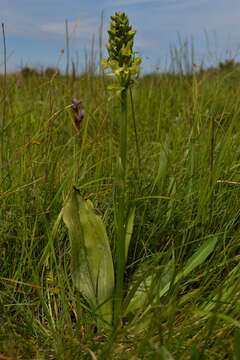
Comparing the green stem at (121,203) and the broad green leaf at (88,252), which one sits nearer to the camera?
the green stem at (121,203)

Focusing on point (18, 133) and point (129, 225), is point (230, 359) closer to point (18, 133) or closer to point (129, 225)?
point (129, 225)

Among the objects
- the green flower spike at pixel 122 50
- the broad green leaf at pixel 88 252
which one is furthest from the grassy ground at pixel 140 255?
the green flower spike at pixel 122 50

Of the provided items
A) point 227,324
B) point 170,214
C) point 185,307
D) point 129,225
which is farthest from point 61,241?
point 227,324

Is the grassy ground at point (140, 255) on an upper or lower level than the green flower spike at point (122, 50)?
lower

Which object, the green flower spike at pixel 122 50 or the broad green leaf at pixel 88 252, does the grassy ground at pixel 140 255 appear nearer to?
the broad green leaf at pixel 88 252

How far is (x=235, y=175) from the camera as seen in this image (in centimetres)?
170

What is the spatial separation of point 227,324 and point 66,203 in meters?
0.47

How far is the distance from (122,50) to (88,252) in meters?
0.50

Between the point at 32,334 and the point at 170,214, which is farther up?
the point at 170,214

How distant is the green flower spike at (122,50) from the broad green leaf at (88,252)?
0.31 m

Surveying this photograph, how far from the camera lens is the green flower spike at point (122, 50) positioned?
1068mm

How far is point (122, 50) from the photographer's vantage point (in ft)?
3.52

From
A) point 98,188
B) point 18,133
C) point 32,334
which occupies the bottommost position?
point 32,334

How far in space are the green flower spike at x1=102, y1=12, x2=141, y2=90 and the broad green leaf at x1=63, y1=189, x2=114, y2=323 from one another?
31 cm
